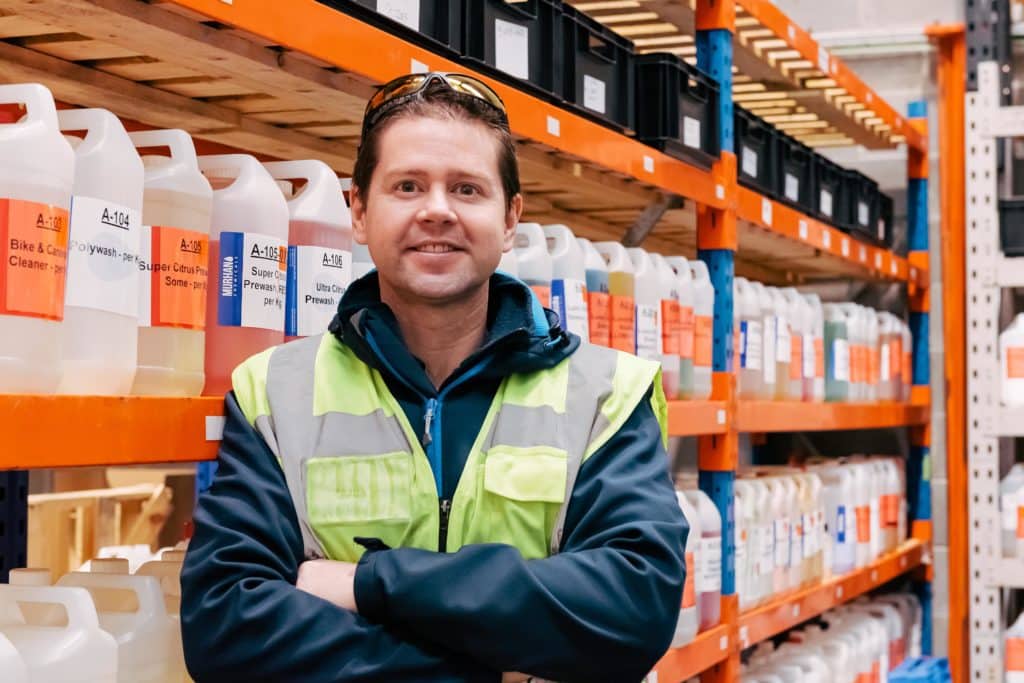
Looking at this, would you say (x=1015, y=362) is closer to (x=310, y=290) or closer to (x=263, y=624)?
(x=310, y=290)

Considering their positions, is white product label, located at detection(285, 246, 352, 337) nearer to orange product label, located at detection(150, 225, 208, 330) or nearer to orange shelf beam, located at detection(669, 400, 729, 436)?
orange product label, located at detection(150, 225, 208, 330)

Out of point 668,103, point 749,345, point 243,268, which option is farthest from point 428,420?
point 749,345

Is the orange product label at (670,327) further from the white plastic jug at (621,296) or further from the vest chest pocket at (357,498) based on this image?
the vest chest pocket at (357,498)

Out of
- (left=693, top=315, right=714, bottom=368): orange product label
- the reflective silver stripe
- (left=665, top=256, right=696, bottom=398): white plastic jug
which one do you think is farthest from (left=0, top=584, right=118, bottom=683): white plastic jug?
(left=693, top=315, right=714, bottom=368): orange product label

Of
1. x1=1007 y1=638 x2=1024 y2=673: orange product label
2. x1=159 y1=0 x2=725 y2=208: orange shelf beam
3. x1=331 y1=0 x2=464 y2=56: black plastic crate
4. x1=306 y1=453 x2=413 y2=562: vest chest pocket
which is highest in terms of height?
x1=331 y1=0 x2=464 y2=56: black plastic crate

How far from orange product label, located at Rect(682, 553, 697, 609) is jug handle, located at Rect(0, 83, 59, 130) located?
1952 mm

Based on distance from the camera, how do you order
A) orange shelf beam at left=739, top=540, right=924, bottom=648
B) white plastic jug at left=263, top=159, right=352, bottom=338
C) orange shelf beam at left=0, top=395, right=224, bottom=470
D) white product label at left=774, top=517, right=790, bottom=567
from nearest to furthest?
orange shelf beam at left=0, top=395, right=224, bottom=470, white plastic jug at left=263, top=159, right=352, bottom=338, orange shelf beam at left=739, top=540, right=924, bottom=648, white product label at left=774, top=517, right=790, bottom=567

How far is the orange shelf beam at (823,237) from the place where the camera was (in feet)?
12.2

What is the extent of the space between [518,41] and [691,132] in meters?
0.84

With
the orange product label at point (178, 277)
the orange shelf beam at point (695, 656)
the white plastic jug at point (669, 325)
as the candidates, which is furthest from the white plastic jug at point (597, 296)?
the orange product label at point (178, 277)

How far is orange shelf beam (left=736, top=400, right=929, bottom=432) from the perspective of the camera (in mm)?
3684

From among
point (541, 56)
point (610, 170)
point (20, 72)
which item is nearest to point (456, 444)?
point (20, 72)

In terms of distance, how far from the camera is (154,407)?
169 centimetres

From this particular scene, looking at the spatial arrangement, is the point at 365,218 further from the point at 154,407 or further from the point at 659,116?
the point at 659,116
